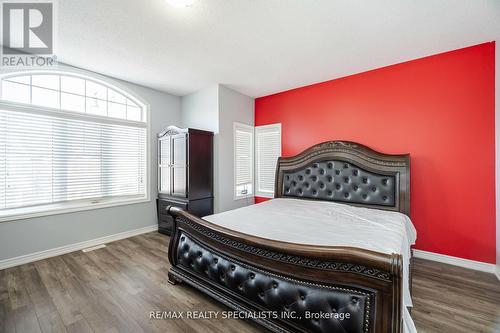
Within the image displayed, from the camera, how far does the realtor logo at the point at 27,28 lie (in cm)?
189

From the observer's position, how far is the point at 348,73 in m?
3.17

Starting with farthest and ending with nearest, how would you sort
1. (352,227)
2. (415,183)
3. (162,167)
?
1. (162,167)
2. (415,183)
3. (352,227)

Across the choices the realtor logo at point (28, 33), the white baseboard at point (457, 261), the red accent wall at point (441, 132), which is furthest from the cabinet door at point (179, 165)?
the white baseboard at point (457, 261)

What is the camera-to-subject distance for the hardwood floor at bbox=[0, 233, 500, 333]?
1.56m

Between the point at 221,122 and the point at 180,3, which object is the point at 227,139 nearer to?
the point at 221,122

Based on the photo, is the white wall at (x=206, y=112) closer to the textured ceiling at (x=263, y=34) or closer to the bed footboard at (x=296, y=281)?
the textured ceiling at (x=263, y=34)

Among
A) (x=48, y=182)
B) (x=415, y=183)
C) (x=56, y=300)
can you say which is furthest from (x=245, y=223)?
(x=48, y=182)

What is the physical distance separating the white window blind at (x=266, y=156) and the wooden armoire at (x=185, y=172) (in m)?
1.06

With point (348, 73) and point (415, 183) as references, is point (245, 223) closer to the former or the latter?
point (415, 183)

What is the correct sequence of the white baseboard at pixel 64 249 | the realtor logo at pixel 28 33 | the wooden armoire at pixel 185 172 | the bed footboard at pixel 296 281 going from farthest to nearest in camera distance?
1. the wooden armoire at pixel 185 172
2. the white baseboard at pixel 64 249
3. the realtor logo at pixel 28 33
4. the bed footboard at pixel 296 281

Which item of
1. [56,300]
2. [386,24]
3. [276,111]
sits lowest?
[56,300]

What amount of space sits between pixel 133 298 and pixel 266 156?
10.1 ft

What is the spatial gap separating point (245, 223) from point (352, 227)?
3.38 ft

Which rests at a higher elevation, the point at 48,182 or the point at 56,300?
the point at 48,182
